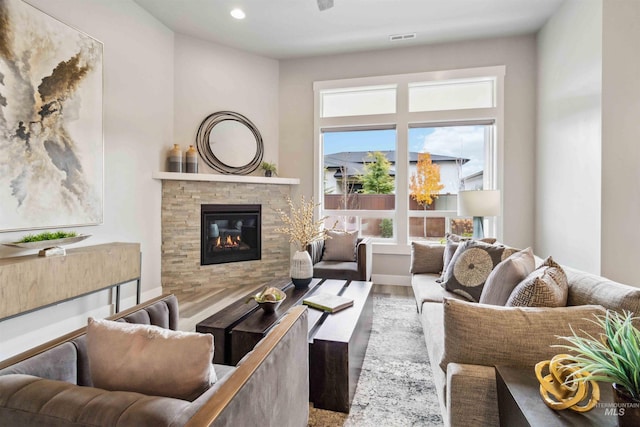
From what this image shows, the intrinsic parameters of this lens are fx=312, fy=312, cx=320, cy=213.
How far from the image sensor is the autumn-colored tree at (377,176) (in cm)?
452

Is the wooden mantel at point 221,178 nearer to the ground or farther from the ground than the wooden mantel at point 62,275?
farther from the ground

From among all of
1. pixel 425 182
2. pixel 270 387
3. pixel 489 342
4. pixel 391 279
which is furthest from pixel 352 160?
pixel 270 387

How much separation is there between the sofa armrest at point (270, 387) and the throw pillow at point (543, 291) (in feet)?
3.03

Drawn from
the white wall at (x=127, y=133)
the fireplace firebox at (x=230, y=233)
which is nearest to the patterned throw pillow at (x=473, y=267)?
the fireplace firebox at (x=230, y=233)

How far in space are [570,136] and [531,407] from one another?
3.25 meters

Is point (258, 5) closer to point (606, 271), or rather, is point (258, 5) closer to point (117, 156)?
point (117, 156)

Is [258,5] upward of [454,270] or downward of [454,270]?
upward

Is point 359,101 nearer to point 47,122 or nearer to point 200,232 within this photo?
point 200,232

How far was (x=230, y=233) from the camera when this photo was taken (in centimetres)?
447

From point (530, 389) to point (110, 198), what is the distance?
365cm

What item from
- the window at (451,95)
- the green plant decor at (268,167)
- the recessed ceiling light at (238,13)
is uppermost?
the recessed ceiling light at (238,13)

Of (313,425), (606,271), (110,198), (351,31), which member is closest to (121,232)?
(110,198)

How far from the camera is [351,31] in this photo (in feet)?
13.0

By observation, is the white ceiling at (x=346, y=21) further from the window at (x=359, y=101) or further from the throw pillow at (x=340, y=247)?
the throw pillow at (x=340, y=247)
